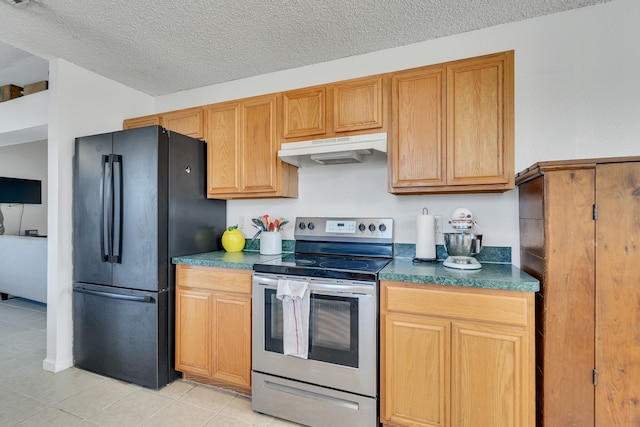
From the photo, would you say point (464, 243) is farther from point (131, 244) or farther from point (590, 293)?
point (131, 244)

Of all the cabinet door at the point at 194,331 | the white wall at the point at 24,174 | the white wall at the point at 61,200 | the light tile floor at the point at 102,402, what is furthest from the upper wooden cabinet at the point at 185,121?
the white wall at the point at 24,174

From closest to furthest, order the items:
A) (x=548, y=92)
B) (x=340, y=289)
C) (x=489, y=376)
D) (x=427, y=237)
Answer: (x=489, y=376) < (x=340, y=289) < (x=548, y=92) < (x=427, y=237)

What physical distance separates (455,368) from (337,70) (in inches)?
87.5

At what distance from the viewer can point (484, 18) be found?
78.6 inches

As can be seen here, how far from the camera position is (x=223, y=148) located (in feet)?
8.35

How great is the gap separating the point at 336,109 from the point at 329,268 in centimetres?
112

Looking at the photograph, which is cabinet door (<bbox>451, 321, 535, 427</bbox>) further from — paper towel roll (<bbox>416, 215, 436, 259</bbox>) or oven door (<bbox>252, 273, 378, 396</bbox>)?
paper towel roll (<bbox>416, 215, 436, 259</bbox>)

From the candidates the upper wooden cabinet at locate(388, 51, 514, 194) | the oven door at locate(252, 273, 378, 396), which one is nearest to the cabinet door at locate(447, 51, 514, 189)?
the upper wooden cabinet at locate(388, 51, 514, 194)

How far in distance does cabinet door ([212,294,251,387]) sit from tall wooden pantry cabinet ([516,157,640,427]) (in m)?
1.66

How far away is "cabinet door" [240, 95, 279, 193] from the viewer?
237cm

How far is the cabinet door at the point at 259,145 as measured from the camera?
237cm

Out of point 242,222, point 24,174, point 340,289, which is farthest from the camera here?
point 24,174

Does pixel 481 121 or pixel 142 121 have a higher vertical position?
pixel 142 121

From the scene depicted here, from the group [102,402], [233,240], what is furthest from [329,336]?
[102,402]
